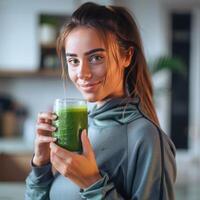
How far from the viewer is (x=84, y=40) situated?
2.44ft

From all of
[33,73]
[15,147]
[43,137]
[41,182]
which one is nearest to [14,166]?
[15,147]

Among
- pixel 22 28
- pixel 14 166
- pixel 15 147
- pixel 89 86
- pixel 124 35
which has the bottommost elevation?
pixel 14 166

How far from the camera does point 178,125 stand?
17.0 feet

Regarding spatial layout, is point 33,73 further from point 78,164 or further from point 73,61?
point 78,164

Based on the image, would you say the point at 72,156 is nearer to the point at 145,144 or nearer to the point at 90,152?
the point at 90,152

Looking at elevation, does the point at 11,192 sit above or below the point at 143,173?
below

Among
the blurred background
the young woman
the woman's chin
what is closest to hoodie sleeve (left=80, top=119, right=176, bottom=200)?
the young woman

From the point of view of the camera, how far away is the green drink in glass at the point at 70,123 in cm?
70

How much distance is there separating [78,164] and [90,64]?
199mm

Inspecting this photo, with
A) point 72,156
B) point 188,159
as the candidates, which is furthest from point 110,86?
point 188,159

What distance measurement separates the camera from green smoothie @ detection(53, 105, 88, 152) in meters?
0.70

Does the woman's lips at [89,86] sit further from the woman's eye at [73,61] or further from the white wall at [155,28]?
the white wall at [155,28]

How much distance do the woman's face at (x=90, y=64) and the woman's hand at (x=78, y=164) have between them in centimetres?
11

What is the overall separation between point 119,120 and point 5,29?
309 centimetres
